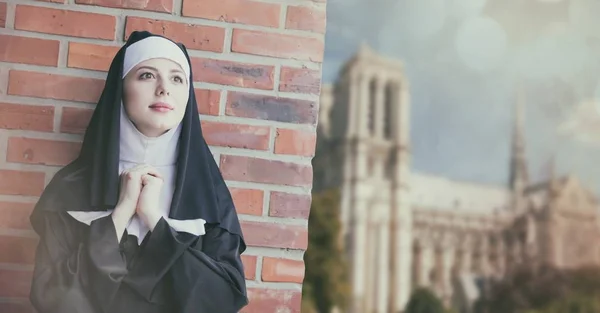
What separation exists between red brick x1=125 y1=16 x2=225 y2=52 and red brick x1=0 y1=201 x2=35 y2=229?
15.5 inches

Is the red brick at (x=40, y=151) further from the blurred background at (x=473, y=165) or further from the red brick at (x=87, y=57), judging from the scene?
the blurred background at (x=473, y=165)

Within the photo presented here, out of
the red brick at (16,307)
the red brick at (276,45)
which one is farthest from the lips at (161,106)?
the red brick at (16,307)

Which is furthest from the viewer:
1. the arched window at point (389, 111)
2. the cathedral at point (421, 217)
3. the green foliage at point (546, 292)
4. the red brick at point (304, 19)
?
the arched window at point (389, 111)

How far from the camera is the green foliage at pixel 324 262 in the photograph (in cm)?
457

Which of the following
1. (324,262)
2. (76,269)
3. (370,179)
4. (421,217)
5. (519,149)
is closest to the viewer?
(76,269)

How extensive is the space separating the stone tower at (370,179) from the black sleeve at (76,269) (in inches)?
157

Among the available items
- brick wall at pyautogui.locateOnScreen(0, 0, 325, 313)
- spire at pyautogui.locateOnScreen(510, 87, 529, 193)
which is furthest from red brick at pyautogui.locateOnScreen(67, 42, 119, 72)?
→ spire at pyautogui.locateOnScreen(510, 87, 529, 193)

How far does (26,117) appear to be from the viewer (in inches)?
47.8

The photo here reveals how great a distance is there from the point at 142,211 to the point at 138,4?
43 cm

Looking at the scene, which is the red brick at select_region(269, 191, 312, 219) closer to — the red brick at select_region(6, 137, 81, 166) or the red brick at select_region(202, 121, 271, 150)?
the red brick at select_region(202, 121, 271, 150)

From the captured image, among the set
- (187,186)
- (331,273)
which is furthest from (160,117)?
(331,273)

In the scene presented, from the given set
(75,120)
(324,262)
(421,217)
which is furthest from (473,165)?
(75,120)

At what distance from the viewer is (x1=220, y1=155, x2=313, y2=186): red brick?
1246 millimetres

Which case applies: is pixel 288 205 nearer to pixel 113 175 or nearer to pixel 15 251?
pixel 113 175
